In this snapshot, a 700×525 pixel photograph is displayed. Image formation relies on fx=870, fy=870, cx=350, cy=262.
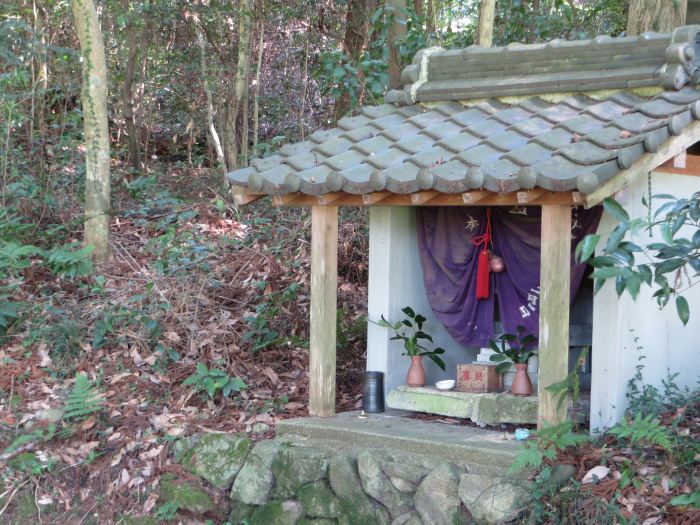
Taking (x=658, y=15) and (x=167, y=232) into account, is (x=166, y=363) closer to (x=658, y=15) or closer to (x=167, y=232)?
(x=167, y=232)

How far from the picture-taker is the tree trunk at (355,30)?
12648 mm

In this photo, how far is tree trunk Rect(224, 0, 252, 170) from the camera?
13.0m

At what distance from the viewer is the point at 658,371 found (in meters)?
6.47

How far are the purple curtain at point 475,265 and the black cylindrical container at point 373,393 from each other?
0.75 meters

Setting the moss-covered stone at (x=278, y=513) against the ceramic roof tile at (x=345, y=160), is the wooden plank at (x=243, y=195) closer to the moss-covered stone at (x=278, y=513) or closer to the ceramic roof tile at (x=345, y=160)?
the ceramic roof tile at (x=345, y=160)

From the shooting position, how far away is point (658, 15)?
8453 mm

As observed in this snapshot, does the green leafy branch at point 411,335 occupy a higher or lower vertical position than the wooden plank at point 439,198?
lower

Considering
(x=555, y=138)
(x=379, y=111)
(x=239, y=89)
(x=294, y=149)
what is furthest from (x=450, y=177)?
(x=239, y=89)

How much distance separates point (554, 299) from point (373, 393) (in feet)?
6.74

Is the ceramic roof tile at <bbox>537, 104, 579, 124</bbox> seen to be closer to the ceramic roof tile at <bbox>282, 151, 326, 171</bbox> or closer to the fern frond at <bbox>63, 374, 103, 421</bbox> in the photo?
the ceramic roof tile at <bbox>282, 151, 326, 171</bbox>

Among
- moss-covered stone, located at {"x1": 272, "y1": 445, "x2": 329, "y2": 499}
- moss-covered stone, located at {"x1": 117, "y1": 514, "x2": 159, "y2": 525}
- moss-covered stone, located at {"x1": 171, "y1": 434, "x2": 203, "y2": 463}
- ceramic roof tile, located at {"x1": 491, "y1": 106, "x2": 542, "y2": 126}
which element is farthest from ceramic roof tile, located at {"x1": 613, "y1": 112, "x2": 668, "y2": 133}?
moss-covered stone, located at {"x1": 117, "y1": 514, "x2": 159, "y2": 525}

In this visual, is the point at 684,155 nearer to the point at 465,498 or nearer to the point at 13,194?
the point at 465,498

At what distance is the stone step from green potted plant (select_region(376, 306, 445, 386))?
13.2 inches

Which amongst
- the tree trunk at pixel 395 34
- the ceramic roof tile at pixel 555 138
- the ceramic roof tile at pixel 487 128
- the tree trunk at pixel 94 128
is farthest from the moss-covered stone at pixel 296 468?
the tree trunk at pixel 395 34
